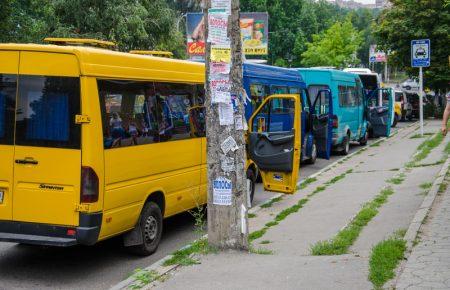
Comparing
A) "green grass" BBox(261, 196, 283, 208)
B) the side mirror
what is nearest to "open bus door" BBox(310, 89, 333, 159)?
the side mirror

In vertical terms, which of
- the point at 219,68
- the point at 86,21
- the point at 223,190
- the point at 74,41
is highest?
the point at 86,21

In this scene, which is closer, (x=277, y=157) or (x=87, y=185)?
(x=87, y=185)

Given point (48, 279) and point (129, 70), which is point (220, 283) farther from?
point (129, 70)

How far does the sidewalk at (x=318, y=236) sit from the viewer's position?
233 inches

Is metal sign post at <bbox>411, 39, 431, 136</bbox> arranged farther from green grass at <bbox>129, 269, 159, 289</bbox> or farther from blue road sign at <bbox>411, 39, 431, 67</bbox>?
green grass at <bbox>129, 269, 159, 289</bbox>

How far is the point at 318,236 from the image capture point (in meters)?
8.20

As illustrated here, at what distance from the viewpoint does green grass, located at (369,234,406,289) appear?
5.63 metres

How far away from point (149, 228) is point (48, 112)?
2.10 meters

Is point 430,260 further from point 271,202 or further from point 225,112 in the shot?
point 271,202

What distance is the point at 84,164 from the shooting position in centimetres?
653

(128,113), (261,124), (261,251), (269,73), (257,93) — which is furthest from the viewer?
(269,73)

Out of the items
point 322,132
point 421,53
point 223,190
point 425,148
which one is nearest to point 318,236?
point 223,190

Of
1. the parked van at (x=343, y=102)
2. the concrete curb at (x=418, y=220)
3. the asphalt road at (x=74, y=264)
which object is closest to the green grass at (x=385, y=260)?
the concrete curb at (x=418, y=220)

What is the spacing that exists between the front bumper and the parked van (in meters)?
13.1
